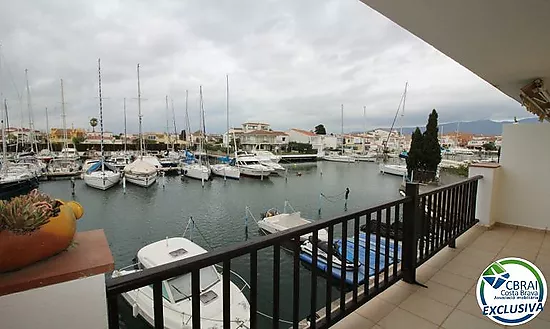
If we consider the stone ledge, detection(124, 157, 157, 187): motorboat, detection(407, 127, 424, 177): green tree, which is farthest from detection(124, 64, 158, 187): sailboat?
the stone ledge

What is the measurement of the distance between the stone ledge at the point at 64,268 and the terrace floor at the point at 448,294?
4.52 feet

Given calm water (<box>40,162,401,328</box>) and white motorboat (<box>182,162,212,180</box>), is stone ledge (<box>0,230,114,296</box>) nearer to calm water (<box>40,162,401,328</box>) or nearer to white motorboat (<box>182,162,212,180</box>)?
calm water (<box>40,162,401,328</box>)

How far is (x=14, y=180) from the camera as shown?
14.5 m

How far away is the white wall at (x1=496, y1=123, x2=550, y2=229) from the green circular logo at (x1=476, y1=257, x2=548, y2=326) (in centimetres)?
186

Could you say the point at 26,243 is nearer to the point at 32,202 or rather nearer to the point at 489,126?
the point at 32,202

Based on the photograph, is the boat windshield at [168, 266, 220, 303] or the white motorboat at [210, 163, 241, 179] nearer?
the boat windshield at [168, 266, 220, 303]

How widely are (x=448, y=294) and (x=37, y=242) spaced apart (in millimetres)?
2336

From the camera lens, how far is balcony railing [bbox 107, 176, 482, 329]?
0.86 m

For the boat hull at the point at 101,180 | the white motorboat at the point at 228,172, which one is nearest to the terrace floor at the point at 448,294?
the boat hull at the point at 101,180

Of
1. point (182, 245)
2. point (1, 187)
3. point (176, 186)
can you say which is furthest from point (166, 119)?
point (182, 245)

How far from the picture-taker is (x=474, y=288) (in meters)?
1.94

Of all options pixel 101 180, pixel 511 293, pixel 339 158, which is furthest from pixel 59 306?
pixel 339 158

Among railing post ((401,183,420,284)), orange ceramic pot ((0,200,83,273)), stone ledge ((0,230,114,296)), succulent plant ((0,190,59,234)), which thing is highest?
succulent plant ((0,190,59,234))

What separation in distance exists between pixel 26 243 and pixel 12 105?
2772cm
